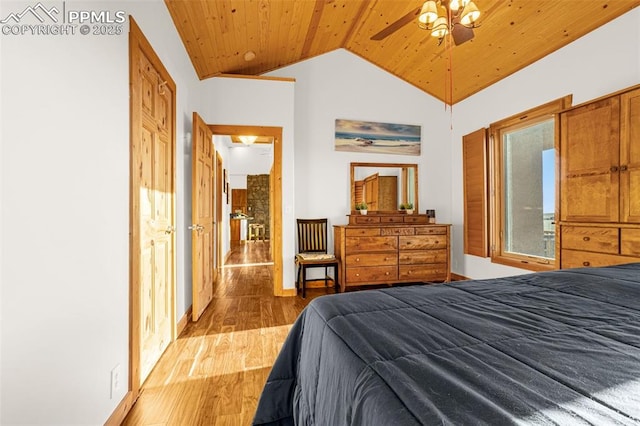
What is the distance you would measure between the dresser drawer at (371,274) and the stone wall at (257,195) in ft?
22.5

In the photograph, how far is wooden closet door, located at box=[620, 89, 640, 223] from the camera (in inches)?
83.9

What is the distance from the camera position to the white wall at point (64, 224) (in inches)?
36.1

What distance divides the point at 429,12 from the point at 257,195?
28.2 ft

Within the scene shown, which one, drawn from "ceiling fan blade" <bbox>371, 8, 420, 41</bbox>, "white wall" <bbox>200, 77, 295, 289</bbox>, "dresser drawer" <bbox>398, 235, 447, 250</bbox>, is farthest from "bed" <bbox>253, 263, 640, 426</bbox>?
"white wall" <bbox>200, 77, 295, 289</bbox>

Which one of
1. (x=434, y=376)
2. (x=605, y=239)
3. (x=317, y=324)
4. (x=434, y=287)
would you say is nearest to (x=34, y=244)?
(x=317, y=324)

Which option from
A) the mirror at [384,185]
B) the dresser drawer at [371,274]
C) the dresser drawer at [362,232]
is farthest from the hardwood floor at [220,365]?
the mirror at [384,185]

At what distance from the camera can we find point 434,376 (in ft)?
2.00

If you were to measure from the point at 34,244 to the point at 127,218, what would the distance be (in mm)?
686

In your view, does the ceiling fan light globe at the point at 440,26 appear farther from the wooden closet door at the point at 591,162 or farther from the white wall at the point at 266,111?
the white wall at the point at 266,111

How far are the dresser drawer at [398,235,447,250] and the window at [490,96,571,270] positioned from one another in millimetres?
644

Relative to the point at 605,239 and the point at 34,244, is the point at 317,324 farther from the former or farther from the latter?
the point at 605,239

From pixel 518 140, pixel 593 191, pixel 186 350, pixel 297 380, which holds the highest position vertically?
pixel 518 140

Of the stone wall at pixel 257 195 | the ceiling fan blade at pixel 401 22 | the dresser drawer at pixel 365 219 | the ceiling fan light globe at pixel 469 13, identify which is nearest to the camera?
the ceiling fan light globe at pixel 469 13

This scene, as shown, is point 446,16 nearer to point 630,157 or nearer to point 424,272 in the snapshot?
point 630,157
